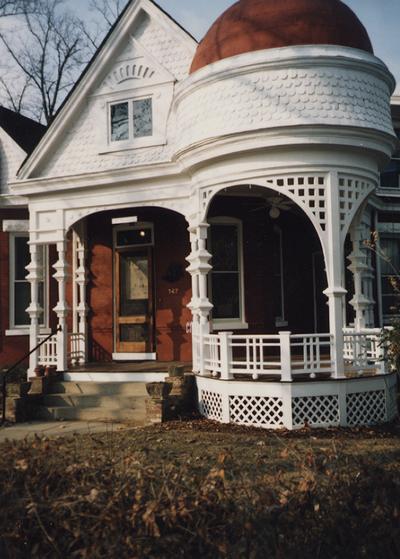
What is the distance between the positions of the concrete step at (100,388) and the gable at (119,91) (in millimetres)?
4685

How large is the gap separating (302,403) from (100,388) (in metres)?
4.21

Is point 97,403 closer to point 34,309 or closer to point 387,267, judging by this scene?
point 34,309

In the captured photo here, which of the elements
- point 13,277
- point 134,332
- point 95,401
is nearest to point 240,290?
point 134,332

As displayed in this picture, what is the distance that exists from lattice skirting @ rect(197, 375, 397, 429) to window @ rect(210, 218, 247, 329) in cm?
304

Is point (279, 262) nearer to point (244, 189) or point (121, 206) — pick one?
point (244, 189)

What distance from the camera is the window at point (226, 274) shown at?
44.2ft

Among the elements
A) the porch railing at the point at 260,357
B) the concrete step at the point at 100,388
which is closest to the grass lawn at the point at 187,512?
the porch railing at the point at 260,357

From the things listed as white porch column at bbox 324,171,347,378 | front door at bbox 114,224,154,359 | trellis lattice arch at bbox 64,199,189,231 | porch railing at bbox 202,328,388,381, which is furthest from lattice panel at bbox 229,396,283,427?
front door at bbox 114,224,154,359

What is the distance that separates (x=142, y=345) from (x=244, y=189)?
4.27 m

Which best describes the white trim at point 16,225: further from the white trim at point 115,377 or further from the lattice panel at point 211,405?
the lattice panel at point 211,405

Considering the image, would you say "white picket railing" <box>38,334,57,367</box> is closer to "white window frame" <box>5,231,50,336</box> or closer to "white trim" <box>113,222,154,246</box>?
"white window frame" <box>5,231,50,336</box>

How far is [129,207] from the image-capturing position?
42.4ft

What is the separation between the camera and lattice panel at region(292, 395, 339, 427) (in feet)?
32.3

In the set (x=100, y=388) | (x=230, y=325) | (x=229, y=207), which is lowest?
(x=100, y=388)
